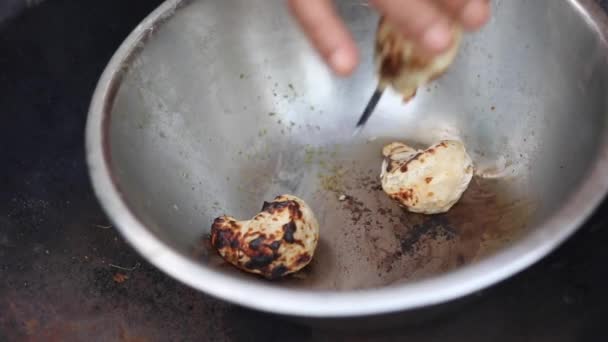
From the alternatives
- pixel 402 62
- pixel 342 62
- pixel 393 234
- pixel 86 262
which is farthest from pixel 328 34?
pixel 86 262

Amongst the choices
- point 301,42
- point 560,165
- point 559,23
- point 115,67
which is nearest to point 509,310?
point 560,165

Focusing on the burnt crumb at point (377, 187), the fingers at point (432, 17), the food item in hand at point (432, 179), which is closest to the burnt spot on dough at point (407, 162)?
the food item in hand at point (432, 179)

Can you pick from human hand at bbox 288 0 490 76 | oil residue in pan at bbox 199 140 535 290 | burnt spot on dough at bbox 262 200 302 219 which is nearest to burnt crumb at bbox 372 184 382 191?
oil residue in pan at bbox 199 140 535 290

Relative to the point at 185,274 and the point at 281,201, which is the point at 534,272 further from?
the point at 185,274

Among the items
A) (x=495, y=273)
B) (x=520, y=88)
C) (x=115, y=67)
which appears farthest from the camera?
(x=520, y=88)

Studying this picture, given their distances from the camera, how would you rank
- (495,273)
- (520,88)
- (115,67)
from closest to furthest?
(495,273)
(115,67)
(520,88)

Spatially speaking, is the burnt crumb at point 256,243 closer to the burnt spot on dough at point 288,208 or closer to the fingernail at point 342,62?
the burnt spot on dough at point 288,208

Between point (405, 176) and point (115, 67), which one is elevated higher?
point (115, 67)
